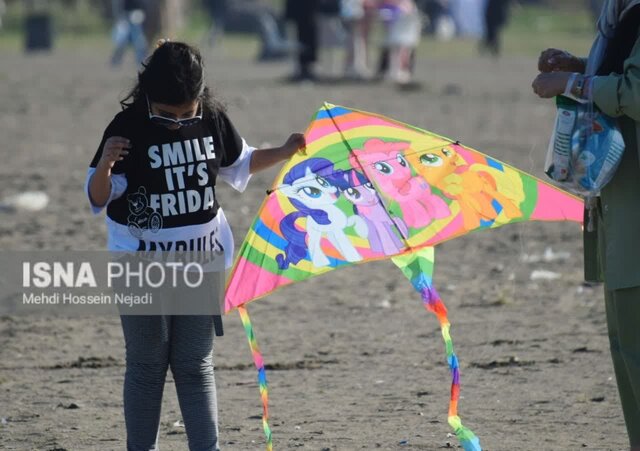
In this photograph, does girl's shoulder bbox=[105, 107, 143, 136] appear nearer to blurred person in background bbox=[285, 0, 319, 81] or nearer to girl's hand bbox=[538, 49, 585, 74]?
girl's hand bbox=[538, 49, 585, 74]

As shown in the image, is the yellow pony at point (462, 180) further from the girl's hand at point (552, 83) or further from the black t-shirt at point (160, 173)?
the black t-shirt at point (160, 173)

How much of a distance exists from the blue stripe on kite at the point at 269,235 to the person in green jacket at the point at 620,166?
3.73 ft

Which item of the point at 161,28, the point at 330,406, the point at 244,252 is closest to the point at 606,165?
the point at 244,252

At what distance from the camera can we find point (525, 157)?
14000 millimetres

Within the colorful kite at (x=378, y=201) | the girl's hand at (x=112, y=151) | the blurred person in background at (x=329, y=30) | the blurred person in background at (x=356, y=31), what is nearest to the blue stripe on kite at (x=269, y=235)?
the colorful kite at (x=378, y=201)

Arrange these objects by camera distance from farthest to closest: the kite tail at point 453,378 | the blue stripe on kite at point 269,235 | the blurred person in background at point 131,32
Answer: the blurred person in background at point 131,32
the blue stripe on kite at point 269,235
the kite tail at point 453,378

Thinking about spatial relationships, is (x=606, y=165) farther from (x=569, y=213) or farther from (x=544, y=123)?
(x=544, y=123)

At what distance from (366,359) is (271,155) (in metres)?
2.23

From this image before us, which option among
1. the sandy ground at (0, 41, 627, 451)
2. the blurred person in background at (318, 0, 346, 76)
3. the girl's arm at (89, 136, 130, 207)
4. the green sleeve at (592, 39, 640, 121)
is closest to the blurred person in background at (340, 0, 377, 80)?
the blurred person in background at (318, 0, 346, 76)

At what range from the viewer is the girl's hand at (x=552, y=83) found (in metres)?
4.28

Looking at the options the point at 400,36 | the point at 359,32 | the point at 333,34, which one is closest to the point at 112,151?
the point at 400,36

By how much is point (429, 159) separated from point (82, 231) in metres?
5.41

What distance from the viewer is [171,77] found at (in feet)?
14.6

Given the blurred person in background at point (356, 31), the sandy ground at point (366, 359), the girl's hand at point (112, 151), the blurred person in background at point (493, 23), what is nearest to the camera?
the girl's hand at point (112, 151)
